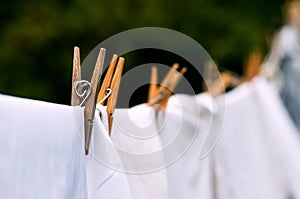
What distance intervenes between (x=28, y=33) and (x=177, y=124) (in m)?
2.71

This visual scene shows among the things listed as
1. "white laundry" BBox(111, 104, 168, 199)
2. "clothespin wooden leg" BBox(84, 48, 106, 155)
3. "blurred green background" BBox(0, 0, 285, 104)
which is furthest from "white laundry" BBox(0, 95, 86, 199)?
"blurred green background" BBox(0, 0, 285, 104)

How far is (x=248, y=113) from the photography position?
235cm

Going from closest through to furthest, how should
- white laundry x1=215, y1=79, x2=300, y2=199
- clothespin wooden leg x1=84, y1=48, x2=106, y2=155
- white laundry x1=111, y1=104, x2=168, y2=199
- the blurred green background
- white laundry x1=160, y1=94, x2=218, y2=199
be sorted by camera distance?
clothespin wooden leg x1=84, y1=48, x2=106, y2=155
white laundry x1=111, y1=104, x2=168, y2=199
white laundry x1=160, y1=94, x2=218, y2=199
white laundry x1=215, y1=79, x2=300, y2=199
the blurred green background

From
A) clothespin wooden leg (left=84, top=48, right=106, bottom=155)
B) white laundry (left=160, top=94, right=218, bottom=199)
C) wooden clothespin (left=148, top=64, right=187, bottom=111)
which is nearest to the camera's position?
clothespin wooden leg (left=84, top=48, right=106, bottom=155)

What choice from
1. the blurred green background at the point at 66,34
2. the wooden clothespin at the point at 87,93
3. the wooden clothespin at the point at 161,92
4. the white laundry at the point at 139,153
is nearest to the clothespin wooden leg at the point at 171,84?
the wooden clothespin at the point at 161,92

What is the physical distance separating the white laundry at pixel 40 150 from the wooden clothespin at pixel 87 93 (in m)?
0.01

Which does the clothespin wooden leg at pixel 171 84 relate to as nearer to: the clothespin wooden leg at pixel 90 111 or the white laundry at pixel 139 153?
the white laundry at pixel 139 153

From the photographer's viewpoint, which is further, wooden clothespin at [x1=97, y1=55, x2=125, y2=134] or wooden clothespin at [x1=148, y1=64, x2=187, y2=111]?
wooden clothespin at [x1=148, y1=64, x2=187, y2=111]

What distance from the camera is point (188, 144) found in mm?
1888

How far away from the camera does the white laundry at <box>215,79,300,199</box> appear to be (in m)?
2.15

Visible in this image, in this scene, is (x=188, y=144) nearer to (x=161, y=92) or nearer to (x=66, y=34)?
(x=161, y=92)

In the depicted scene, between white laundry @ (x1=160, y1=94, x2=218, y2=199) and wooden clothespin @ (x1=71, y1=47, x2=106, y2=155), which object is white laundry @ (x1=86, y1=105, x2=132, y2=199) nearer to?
wooden clothespin @ (x1=71, y1=47, x2=106, y2=155)

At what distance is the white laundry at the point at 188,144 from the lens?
1781 millimetres

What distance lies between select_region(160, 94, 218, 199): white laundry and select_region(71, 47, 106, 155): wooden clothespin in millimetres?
458
